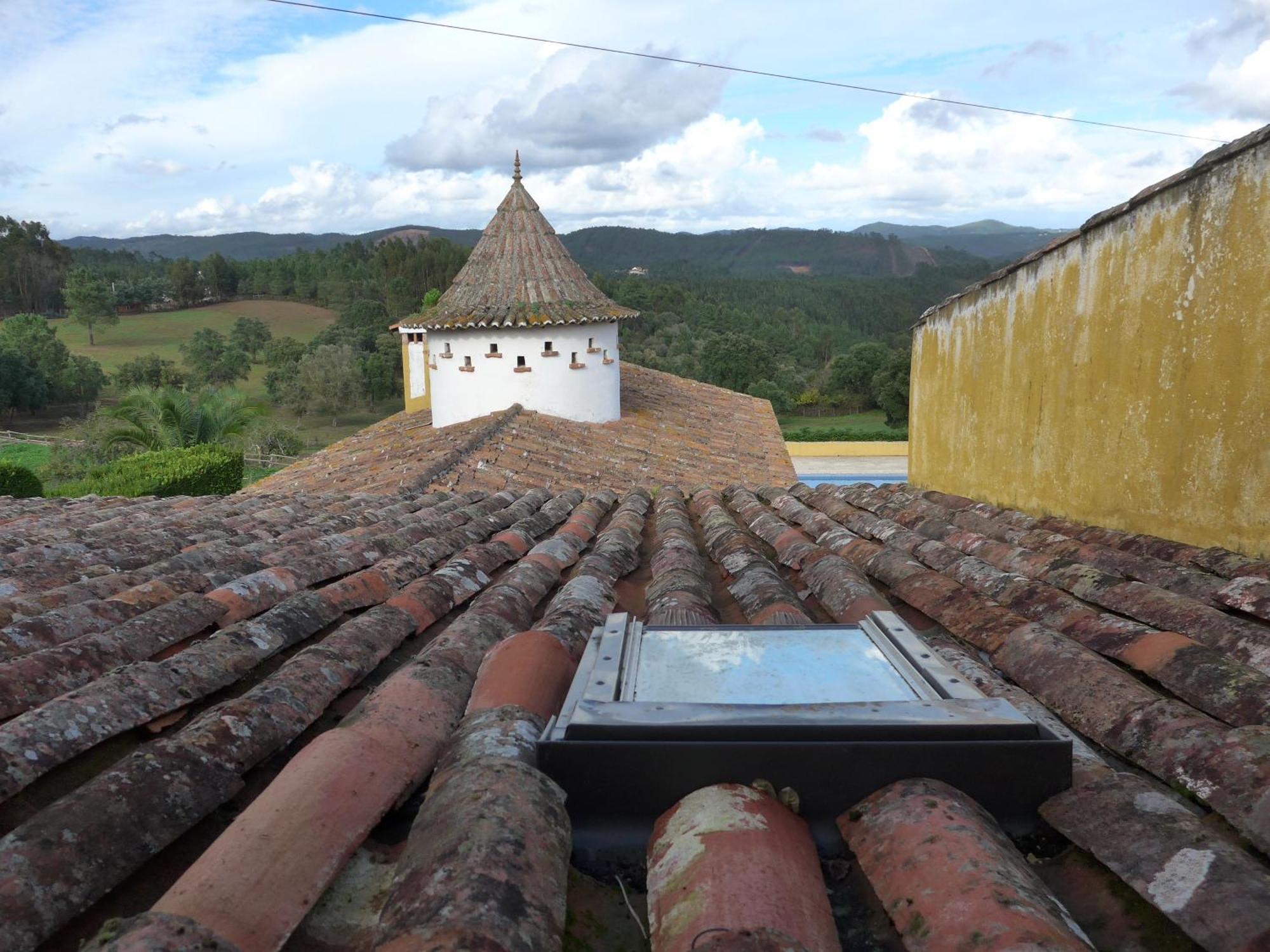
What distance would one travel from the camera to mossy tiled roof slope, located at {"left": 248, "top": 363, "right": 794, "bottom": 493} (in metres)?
10.9

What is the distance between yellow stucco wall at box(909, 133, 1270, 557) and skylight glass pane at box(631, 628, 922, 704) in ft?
8.82

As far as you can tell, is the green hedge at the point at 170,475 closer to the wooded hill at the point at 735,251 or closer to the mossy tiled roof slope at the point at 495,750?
the mossy tiled roof slope at the point at 495,750

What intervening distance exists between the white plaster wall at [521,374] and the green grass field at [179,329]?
44.6 meters

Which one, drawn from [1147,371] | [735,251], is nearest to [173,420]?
[1147,371]

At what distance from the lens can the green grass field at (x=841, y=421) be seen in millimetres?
48750

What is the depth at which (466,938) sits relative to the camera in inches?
54.3

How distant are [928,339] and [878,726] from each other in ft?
24.0

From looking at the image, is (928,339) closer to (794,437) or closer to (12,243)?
(794,437)

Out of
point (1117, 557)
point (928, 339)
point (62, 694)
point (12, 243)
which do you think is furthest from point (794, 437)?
point (12, 243)

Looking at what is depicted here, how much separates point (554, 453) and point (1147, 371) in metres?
8.65

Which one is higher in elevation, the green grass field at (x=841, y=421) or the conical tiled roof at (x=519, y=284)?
the conical tiled roof at (x=519, y=284)

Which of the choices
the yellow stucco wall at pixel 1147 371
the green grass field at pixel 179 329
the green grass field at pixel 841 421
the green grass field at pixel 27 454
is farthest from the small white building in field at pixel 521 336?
the green grass field at pixel 179 329

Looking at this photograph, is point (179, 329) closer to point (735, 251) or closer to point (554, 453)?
point (554, 453)

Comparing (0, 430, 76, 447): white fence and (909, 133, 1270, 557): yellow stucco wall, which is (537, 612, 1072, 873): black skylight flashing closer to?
(909, 133, 1270, 557): yellow stucco wall
